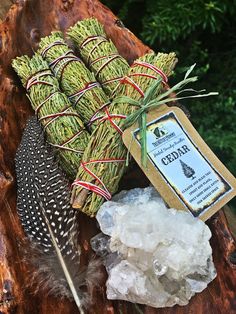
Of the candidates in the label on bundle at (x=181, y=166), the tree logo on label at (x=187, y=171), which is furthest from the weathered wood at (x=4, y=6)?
the tree logo on label at (x=187, y=171)

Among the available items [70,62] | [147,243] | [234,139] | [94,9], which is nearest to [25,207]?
[147,243]

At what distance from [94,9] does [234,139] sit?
0.64 meters

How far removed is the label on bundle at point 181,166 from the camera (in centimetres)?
125

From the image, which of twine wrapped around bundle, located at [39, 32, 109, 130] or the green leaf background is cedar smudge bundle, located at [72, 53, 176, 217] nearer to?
twine wrapped around bundle, located at [39, 32, 109, 130]

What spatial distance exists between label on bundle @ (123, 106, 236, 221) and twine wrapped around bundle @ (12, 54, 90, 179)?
0.14m

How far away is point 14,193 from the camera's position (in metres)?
1.27

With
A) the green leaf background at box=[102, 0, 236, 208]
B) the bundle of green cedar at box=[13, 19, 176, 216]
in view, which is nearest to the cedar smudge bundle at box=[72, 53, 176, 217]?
the bundle of green cedar at box=[13, 19, 176, 216]

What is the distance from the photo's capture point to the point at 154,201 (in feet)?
4.05

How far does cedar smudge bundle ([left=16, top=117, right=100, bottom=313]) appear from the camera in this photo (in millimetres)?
1153

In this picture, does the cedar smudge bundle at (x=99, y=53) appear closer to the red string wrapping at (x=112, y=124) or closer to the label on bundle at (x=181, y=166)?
the red string wrapping at (x=112, y=124)

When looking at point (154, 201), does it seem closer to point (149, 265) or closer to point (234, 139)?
point (149, 265)

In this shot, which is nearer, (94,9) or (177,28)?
(94,9)

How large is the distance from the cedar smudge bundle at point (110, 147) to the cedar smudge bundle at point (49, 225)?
0.15 ft

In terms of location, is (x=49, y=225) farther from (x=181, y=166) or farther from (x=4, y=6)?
(x=4, y=6)
